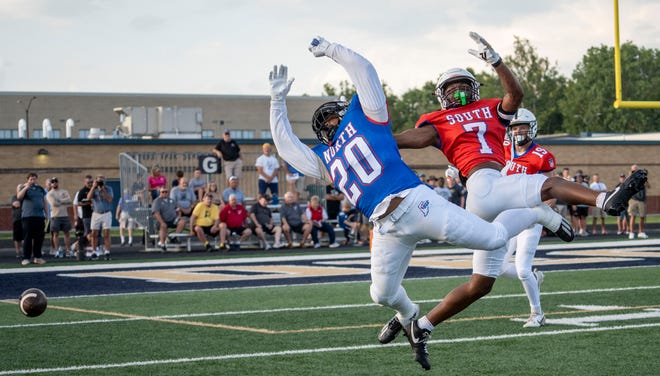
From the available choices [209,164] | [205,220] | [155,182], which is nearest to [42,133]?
[209,164]

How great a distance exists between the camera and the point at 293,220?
2273cm

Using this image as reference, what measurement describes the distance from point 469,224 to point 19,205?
52.7ft

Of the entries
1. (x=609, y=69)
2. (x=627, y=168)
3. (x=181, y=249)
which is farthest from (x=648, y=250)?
(x=609, y=69)

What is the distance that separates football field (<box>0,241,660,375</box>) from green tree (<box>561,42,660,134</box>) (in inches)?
2911

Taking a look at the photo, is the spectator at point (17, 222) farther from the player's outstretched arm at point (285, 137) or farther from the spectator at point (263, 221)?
the player's outstretched arm at point (285, 137)

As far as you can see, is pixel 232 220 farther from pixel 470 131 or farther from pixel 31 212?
pixel 470 131

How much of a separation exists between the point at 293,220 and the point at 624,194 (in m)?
16.3

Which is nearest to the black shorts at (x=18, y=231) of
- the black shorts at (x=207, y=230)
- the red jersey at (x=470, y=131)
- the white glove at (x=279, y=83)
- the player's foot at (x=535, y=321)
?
the black shorts at (x=207, y=230)

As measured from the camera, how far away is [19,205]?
20578 mm

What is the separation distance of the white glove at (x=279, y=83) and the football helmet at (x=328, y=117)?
44 centimetres

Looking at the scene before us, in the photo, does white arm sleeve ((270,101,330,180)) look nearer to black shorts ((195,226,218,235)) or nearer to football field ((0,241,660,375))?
football field ((0,241,660,375))

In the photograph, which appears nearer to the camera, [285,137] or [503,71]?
[285,137]

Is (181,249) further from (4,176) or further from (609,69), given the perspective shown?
(609,69)

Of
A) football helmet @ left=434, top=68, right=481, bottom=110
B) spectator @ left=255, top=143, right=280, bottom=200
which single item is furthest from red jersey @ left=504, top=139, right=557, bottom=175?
spectator @ left=255, top=143, right=280, bottom=200
